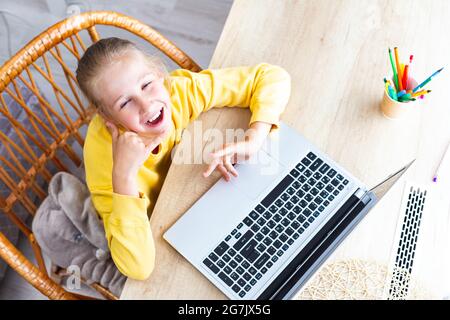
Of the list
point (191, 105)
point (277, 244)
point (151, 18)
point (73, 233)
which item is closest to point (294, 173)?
point (277, 244)

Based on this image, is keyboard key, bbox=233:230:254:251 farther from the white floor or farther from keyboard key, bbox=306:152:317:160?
the white floor

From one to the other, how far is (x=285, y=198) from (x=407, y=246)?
243mm

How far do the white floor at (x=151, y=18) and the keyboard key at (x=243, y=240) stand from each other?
44.2 inches

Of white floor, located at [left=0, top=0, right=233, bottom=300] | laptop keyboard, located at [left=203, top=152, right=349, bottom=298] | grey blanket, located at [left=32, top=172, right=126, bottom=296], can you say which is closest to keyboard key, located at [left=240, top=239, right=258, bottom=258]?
laptop keyboard, located at [left=203, top=152, right=349, bottom=298]

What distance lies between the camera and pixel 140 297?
0.88m

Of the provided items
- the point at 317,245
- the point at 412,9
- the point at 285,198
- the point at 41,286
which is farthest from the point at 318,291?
the point at 412,9

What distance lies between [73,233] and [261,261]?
1.69 feet

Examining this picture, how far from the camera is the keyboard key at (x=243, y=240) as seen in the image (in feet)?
2.97

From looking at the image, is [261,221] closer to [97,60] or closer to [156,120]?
[156,120]

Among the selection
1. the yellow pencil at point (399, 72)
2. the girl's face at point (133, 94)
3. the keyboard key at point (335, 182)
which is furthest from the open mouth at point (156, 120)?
the yellow pencil at point (399, 72)

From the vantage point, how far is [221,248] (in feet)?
2.97

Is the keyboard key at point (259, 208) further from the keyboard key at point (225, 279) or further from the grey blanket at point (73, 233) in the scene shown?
the grey blanket at point (73, 233)

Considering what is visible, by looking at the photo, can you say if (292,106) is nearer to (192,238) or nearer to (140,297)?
(192,238)

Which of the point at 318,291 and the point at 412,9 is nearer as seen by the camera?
the point at 318,291
